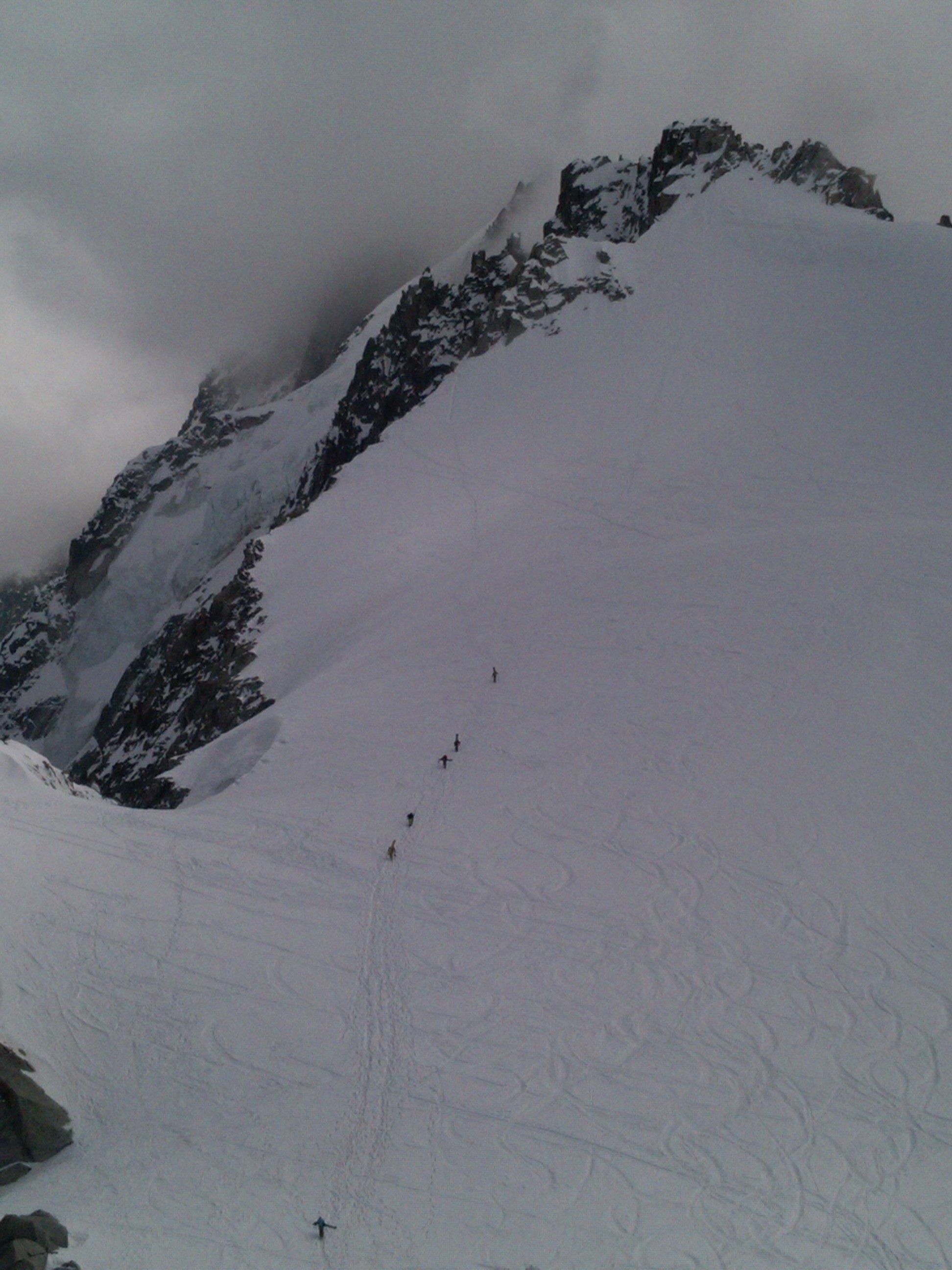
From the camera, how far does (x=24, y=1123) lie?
1420cm

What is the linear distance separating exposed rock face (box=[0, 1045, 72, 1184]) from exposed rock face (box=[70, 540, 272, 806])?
1753 centimetres

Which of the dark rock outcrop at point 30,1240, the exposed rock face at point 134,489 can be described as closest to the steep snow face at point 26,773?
the dark rock outcrop at point 30,1240

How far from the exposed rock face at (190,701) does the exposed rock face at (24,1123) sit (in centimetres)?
1753

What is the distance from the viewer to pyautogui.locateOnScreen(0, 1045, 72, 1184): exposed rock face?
14.1m

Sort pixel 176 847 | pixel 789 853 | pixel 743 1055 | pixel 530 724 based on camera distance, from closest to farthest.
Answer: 1. pixel 743 1055
2. pixel 789 853
3. pixel 176 847
4. pixel 530 724

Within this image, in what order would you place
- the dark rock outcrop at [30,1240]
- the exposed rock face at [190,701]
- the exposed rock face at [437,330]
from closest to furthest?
the dark rock outcrop at [30,1240] → the exposed rock face at [190,701] → the exposed rock face at [437,330]

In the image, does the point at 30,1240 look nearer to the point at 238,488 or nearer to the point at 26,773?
the point at 26,773

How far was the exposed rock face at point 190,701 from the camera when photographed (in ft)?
138

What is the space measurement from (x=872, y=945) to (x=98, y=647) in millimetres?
124674

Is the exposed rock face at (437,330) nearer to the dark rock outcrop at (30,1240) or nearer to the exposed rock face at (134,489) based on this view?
the exposed rock face at (134,489)

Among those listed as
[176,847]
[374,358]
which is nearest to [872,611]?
[176,847]

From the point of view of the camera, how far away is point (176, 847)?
74.8 ft

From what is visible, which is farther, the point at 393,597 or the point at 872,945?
the point at 393,597

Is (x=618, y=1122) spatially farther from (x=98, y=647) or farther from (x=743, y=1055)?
(x=98, y=647)
